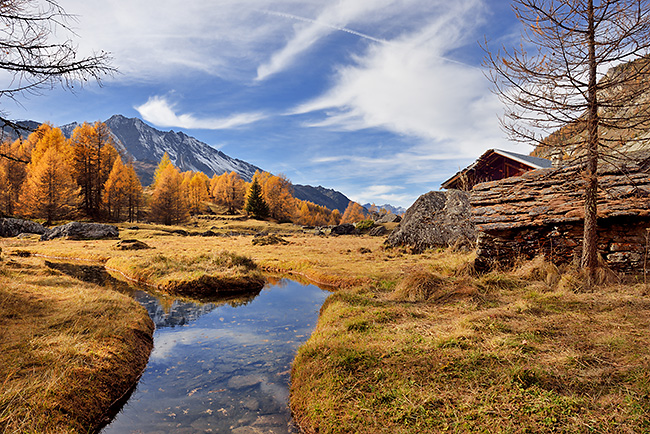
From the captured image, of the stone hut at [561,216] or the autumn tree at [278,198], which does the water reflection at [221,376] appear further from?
the autumn tree at [278,198]

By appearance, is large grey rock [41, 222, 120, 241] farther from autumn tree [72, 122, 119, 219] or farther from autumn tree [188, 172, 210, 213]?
autumn tree [188, 172, 210, 213]

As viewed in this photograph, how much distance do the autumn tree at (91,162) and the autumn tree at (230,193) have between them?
1437 inches

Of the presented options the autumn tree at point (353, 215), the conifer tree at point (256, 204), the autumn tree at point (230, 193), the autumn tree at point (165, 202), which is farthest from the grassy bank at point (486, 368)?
the autumn tree at point (353, 215)

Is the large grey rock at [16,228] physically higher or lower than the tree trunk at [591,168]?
lower

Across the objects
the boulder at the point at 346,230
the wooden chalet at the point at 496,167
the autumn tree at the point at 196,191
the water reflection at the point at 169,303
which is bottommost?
the water reflection at the point at 169,303

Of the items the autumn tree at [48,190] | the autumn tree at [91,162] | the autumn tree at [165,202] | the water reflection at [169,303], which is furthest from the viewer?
the autumn tree at [165,202]

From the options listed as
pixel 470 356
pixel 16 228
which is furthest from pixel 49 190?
pixel 470 356

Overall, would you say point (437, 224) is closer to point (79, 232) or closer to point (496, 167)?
point (496, 167)

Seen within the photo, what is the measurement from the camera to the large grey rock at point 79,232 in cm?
3344

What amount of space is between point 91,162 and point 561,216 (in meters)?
66.3

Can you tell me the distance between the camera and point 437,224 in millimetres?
19547

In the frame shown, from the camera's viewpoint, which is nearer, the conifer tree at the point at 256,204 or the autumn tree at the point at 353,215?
the conifer tree at the point at 256,204

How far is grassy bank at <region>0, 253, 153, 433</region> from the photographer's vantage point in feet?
14.7

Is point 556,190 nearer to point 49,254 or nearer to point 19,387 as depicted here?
point 19,387
